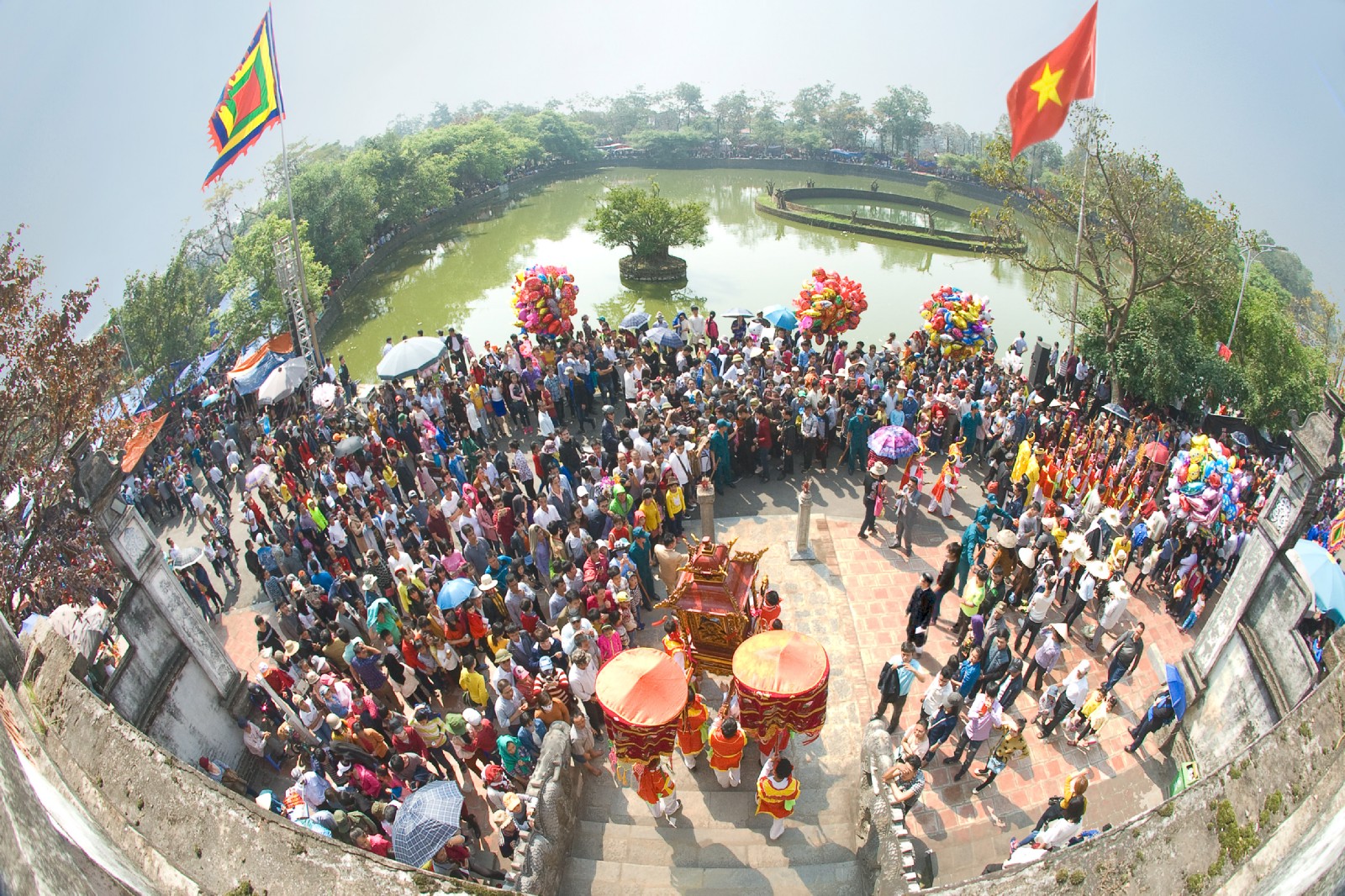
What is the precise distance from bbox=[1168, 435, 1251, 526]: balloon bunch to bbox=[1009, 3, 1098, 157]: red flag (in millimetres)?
6236

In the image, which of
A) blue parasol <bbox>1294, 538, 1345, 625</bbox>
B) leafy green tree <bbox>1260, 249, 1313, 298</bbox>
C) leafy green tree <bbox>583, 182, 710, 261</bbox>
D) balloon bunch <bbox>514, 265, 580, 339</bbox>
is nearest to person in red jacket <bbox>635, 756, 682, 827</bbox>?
blue parasol <bbox>1294, 538, 1345, 625</bbox>

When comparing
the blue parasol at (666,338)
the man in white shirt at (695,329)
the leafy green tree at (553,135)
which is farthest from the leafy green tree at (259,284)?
the leafy green tree at (553,135)

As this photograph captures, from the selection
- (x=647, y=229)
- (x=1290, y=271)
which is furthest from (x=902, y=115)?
(x=647, y=229)

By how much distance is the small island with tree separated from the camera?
1043 inches

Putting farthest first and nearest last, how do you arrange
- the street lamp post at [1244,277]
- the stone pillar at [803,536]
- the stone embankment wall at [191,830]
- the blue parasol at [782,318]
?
1. the blue parasol at [782,318]
2. the street lamp post at [1244,277]
3. the stone pillar at [803,536]
4. the stone embankment wall at [191,830]

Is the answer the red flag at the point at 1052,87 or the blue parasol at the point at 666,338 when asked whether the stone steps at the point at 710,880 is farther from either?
the red flag at the point at 1052,87

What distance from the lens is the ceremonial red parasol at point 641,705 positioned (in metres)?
5.45

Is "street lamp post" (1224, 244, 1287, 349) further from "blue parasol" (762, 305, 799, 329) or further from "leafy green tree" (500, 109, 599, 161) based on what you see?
"leafy green tree" (500, 109, 599, 161)

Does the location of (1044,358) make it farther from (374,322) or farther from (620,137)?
(620,137)

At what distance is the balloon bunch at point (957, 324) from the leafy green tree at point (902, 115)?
5856cm

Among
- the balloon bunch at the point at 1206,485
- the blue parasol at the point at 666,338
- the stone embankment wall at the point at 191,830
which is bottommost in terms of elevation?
the blue parasol at the point at 666,338

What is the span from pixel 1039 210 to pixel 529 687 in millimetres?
16842

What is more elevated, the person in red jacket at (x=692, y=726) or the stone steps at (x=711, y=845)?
the person in red jacket at (x=692, y=726)

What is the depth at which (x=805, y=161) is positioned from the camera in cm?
5644
